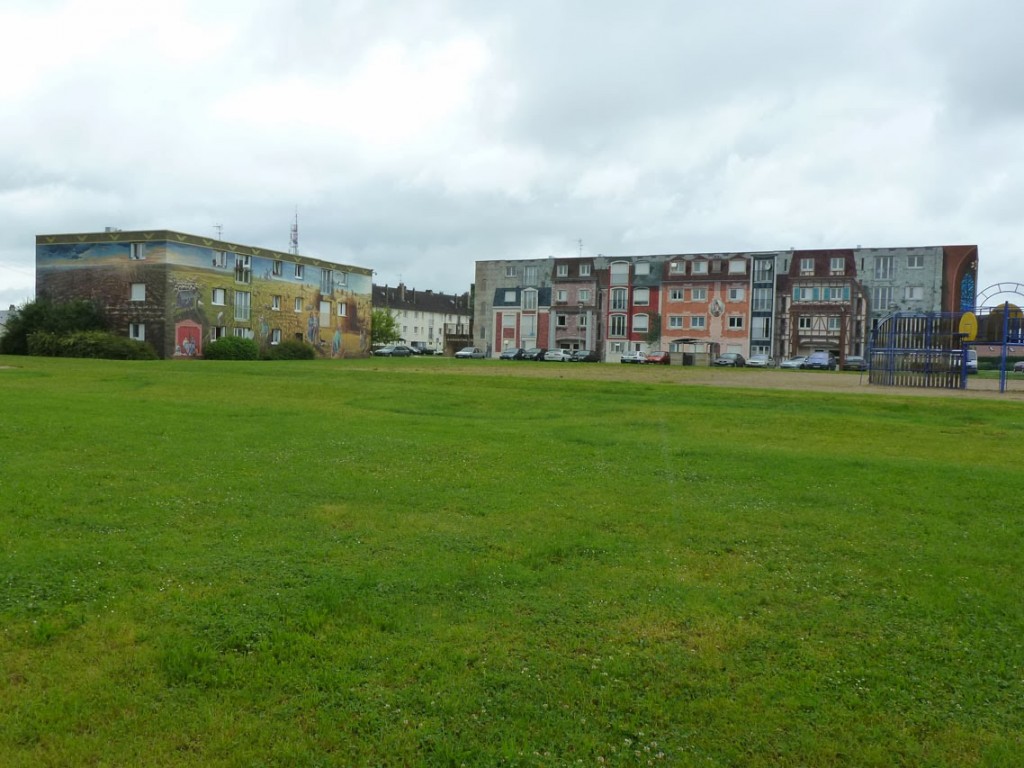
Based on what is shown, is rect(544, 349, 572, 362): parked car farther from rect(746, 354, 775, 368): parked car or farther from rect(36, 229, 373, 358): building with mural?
rect(36, 229, 373, 358): building with mural

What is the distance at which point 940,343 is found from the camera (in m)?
39.8

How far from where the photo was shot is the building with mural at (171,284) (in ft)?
210

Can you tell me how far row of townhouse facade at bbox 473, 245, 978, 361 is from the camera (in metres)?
89.1

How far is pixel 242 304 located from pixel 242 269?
2943 millimetres

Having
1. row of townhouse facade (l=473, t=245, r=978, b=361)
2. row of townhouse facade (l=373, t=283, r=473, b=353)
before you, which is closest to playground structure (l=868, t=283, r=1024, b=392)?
row of townhouse facade (l=473, t=245, r=978, b=361)

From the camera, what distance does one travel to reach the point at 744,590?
689cm

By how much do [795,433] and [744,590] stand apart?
1185cm

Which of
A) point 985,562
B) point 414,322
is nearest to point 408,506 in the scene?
point 985,562

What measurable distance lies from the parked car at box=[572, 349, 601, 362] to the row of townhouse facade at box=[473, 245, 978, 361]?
1.87 meters

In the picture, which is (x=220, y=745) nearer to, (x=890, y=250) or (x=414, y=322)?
Result: (x=890, y=250)

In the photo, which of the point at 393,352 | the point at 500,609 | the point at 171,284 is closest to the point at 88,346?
the point at 171,284

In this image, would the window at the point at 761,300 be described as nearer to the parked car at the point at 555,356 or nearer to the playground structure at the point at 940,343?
the parked car at the point at 555,356

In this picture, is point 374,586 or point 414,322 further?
point 414,322

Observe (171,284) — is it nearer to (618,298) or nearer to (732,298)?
(618,298)
